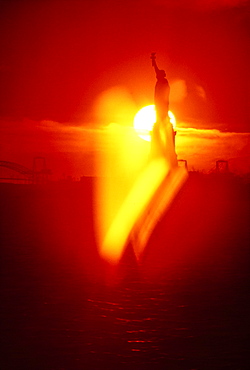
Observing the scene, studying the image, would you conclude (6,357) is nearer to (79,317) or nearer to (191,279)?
(79,317)

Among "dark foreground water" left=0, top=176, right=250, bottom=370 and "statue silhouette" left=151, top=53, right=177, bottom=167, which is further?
"statue silhouette" left=151, top=53, right=177, bottom=167

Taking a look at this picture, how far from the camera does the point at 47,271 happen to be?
20547mm

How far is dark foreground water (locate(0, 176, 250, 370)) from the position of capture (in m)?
12.3

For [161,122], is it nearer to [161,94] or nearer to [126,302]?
[161,94]

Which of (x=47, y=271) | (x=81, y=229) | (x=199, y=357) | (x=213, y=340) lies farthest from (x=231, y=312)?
(x=81, y=229)

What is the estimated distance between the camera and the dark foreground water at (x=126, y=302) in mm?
12320

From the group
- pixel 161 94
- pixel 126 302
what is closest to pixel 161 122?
pixel 161 94

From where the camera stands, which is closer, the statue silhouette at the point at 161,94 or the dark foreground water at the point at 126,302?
the dark foreground water at the point at 126,302

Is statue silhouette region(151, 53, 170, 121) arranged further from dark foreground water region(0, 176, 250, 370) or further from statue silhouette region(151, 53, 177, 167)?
dark foreground water region(0, 176, 250, 370)

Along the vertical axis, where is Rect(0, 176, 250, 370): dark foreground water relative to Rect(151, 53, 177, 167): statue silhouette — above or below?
below

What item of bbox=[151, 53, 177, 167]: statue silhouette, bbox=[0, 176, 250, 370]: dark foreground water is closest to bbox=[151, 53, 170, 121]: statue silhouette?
bbox=[151, 53, 177, 167]: statue silhouette

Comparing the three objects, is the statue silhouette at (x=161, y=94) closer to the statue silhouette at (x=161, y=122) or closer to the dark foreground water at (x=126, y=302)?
the statue silhouette at (x=161, y=122)

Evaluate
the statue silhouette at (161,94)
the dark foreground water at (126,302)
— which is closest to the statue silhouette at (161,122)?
the statue silhouette at (161,94)

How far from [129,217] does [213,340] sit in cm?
2615
